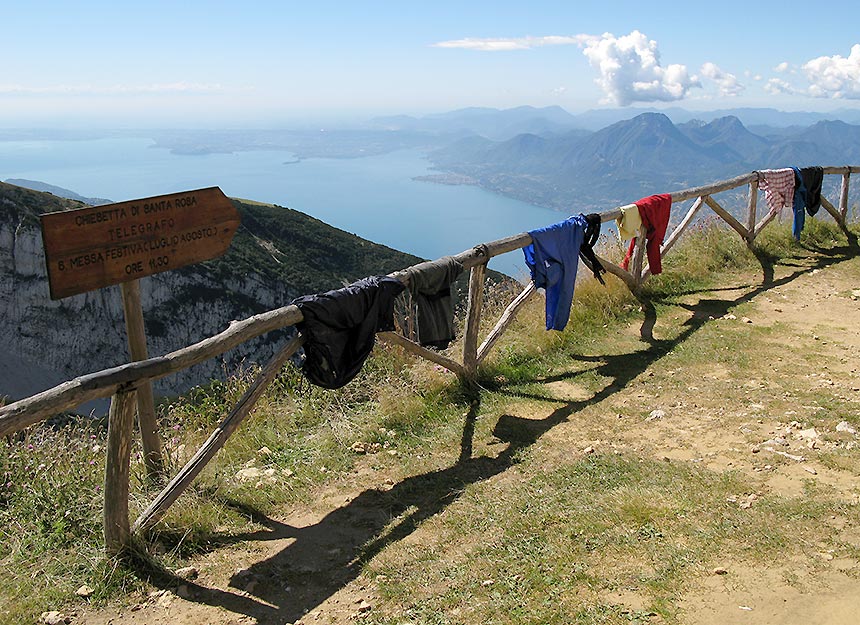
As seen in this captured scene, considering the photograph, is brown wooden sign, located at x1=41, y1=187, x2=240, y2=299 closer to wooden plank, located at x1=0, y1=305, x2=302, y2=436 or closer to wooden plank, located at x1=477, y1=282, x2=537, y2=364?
wooden plank, located at x1=0, y1=305, x2=302, y2=436

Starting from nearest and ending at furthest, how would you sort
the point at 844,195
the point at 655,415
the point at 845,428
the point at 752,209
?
1. the point at 845,428
2. the point at 655,415
3. the point at 752,209
4. the point at 844,195

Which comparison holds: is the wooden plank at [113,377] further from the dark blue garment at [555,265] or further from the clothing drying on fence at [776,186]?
the clothing drying on fence at [776,186]

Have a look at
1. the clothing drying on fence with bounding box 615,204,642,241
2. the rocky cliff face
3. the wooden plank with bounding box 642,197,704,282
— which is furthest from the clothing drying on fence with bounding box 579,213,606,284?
the rocky cliff face

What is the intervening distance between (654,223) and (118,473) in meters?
7.31

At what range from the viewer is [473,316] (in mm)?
6586

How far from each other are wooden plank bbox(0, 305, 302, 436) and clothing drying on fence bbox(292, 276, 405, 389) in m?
0.24

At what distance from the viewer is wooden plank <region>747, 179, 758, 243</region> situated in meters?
10.8

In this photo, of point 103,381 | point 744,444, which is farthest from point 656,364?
point 103,381

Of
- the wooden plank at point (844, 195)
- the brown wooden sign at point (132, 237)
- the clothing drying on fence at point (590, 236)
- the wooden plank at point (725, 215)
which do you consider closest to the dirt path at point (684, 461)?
the clothing drying on fence at point (590, 236)

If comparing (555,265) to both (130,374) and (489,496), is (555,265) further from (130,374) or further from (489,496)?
(130,374)

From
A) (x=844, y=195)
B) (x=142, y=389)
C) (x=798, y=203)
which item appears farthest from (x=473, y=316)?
(x=844, y=195)

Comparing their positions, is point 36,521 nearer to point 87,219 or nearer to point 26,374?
point 87,219

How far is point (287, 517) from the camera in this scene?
4.60 meters

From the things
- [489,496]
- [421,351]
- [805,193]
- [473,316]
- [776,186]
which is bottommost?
[489,496]
